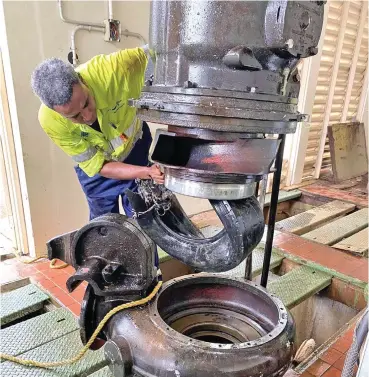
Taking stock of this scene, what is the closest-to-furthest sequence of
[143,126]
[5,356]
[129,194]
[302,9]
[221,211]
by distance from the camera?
[302,9] → [221,211] → [129,194] → [5,356] → [143,126]

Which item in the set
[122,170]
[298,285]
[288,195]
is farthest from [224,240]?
[288,195]

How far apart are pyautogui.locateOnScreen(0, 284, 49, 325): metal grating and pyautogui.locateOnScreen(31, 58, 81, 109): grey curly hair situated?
1.15 meters

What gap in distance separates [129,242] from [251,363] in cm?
46

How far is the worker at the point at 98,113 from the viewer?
1386mm

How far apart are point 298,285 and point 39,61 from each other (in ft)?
6.79

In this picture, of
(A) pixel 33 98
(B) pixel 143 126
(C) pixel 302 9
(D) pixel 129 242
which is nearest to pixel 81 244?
(D) pixel 129 242

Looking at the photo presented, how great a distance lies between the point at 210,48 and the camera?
29.2 inches

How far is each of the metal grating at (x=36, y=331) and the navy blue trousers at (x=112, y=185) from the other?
23.2 inches

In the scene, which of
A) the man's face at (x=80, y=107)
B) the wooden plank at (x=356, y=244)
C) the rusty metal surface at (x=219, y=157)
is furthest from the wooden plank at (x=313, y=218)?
the rusty metal surface at (x=219, y=157)

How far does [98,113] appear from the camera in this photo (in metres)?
1.67

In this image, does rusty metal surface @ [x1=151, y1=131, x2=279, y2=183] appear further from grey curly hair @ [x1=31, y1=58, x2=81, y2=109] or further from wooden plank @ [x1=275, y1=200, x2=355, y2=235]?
wooden plank @ [x1=275, y1=200, x2=355, y2=235]

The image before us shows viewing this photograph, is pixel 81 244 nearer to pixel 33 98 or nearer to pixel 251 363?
Answer: pixel 251 363

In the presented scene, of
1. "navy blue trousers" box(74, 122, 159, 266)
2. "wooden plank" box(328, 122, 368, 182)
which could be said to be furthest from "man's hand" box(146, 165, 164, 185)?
"wooden plank" box(328, 122, 368, 182)

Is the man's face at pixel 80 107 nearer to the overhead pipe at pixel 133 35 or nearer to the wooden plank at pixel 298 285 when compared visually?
the overhead pipe at pixel 133 35
